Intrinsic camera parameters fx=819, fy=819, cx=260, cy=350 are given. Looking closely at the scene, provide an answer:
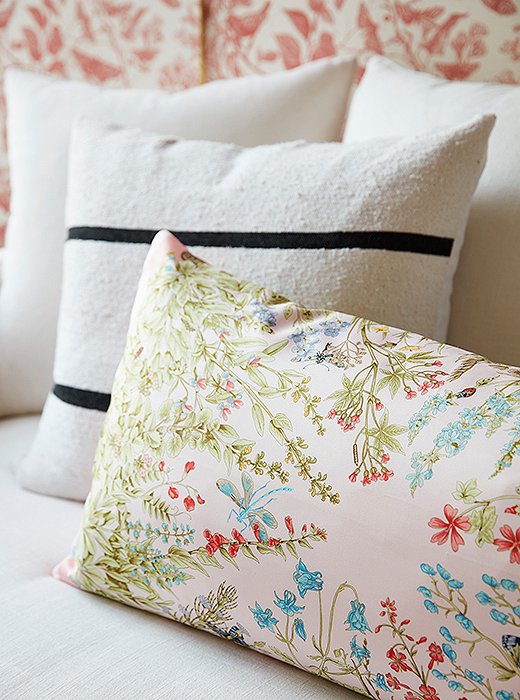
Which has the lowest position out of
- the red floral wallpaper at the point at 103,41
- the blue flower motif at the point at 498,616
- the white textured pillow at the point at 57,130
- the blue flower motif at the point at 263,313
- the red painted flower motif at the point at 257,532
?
the blue flower motif at the point at 498,616

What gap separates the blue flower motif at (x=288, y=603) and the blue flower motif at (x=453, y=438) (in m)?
0.17

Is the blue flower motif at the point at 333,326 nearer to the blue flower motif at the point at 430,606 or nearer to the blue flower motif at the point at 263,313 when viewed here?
the blue flower motif at the point at 263,313

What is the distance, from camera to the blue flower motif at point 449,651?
1.94ft

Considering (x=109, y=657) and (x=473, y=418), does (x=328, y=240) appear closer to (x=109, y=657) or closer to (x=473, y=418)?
(x=473, y=418)

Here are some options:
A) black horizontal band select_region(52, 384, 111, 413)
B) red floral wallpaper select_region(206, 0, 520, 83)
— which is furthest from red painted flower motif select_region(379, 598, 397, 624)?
red floral wallpaper select_region(206, 0, 520, 83)

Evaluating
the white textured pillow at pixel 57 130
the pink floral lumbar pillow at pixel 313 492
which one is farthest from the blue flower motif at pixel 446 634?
the white textured pillow at pixel 57 130

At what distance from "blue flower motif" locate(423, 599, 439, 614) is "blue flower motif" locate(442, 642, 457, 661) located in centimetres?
3

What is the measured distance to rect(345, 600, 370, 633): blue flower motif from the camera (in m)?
0.63

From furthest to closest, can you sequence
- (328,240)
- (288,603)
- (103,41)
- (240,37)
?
(103,41)
(240,37)
(328,240)
(288,603)

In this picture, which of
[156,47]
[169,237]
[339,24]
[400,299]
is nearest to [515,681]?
[400,299]

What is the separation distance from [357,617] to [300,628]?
0.19 ft

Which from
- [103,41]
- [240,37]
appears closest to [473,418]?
[240,37]

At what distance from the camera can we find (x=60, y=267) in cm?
122

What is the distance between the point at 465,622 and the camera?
581 mm
